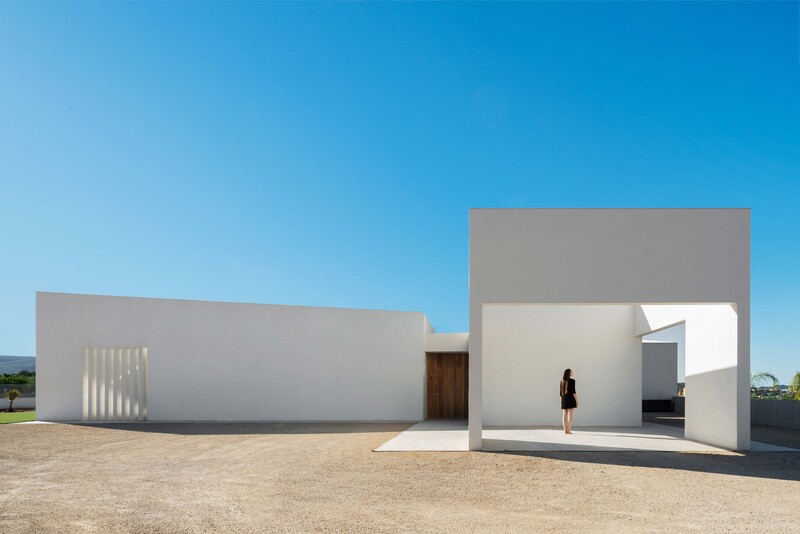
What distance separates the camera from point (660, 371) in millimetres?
20781

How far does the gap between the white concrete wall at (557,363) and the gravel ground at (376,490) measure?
A: 14.4ft

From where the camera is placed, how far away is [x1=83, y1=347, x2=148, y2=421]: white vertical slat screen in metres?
13.6

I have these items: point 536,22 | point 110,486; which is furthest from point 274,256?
point 110,486

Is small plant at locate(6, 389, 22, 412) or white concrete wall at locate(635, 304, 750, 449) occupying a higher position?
white concrete wall at locate(635, 304, 750, 449)

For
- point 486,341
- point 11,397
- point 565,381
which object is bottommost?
point 11,397

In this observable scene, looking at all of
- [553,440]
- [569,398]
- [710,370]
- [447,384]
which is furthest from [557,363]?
[710,370]

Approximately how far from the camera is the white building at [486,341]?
8859 millimetres

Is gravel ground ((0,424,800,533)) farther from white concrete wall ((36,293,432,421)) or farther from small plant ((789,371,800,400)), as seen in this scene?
small plant ((789,371,800,400))

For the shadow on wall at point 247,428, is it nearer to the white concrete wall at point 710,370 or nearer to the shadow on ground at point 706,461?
the shadow on ground at point 706,461

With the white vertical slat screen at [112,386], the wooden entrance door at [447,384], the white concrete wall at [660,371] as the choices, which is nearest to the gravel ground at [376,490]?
the white vertical slat screen at [112,386]

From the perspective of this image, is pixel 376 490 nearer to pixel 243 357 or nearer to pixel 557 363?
pixel 557 363

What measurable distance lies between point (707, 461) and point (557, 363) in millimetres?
5179

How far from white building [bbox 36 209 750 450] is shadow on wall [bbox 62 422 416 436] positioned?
2.30 ft

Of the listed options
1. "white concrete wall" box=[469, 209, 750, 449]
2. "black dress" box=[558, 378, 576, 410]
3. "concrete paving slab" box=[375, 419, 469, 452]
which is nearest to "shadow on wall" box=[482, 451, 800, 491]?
"white concrete wall" box=[469, 209, 750, 449]
